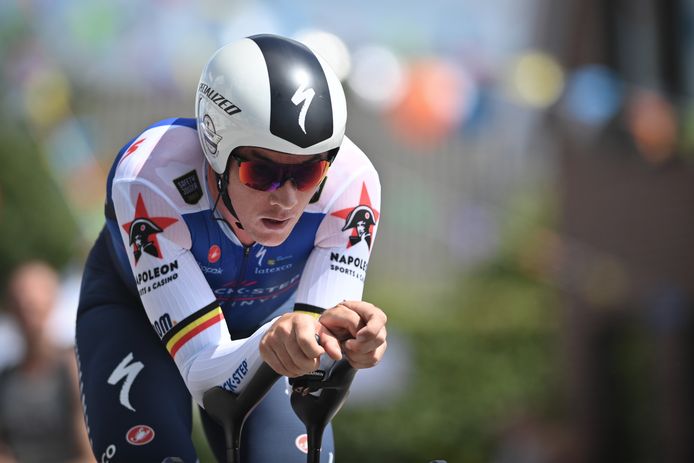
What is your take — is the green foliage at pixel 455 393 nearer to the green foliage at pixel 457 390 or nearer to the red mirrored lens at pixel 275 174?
the green foliage at pixel 457 390

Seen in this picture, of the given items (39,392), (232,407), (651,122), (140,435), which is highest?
(232,407)

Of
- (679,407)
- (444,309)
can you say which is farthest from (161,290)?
(444,309)

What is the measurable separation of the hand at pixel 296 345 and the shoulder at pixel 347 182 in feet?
2.43

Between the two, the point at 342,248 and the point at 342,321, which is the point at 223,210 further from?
the point at 342,321

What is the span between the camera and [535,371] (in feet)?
62.9

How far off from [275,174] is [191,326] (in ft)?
1.91

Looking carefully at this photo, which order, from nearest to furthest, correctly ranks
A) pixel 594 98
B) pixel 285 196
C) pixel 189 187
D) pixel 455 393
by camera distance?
1. pixel 285 196
2. pixel 189 187
3. pixel 594 98
4. pixel 455 393

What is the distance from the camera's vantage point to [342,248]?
3.71 metres

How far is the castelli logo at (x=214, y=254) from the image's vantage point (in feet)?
12.0

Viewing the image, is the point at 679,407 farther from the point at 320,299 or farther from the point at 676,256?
the point at 320,299

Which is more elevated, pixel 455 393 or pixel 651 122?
pixel 651 122

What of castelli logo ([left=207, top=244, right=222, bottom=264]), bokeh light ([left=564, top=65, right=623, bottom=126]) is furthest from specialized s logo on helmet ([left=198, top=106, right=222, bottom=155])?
bokeh light ([left=564, top=65, right=623, bottom=126])

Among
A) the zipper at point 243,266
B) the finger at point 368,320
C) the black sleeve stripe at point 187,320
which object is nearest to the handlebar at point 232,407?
the black sleeve stripe at point 187,320

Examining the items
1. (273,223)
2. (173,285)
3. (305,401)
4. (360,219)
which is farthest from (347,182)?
(305,401)
